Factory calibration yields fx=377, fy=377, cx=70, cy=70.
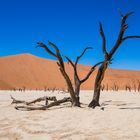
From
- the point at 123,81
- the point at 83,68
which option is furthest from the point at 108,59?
the point at 83,68

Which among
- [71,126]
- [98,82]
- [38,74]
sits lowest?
[71,126]

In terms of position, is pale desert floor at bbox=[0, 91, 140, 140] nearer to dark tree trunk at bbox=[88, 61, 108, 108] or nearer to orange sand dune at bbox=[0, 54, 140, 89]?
dark tree trunk at bbox=[88, 61, 108, 108]

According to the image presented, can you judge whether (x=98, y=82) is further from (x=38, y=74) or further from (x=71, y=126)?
(x=38, y=74)

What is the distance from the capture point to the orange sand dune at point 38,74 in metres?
80.6

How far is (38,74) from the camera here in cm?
9188

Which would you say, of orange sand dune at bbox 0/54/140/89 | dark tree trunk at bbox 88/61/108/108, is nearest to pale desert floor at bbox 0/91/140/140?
dark tree trunk at bbox 88/61/108/108

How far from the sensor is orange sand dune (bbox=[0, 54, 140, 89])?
80.6m

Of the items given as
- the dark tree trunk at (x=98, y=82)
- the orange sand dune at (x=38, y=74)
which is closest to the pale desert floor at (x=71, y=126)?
the dark tree trunk at (x=98, y=82)

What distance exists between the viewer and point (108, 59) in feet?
55.0

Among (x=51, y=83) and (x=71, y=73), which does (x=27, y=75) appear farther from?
(x=71, y=73)

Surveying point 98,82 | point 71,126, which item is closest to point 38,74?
point 98,82

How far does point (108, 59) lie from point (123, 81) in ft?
262

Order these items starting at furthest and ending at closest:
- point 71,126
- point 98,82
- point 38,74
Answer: point 38,74 < point 98,82 < point 71,126

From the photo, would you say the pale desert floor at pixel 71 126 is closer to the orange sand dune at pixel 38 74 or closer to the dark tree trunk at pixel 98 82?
the dark tree trunk at pixel 98 82
